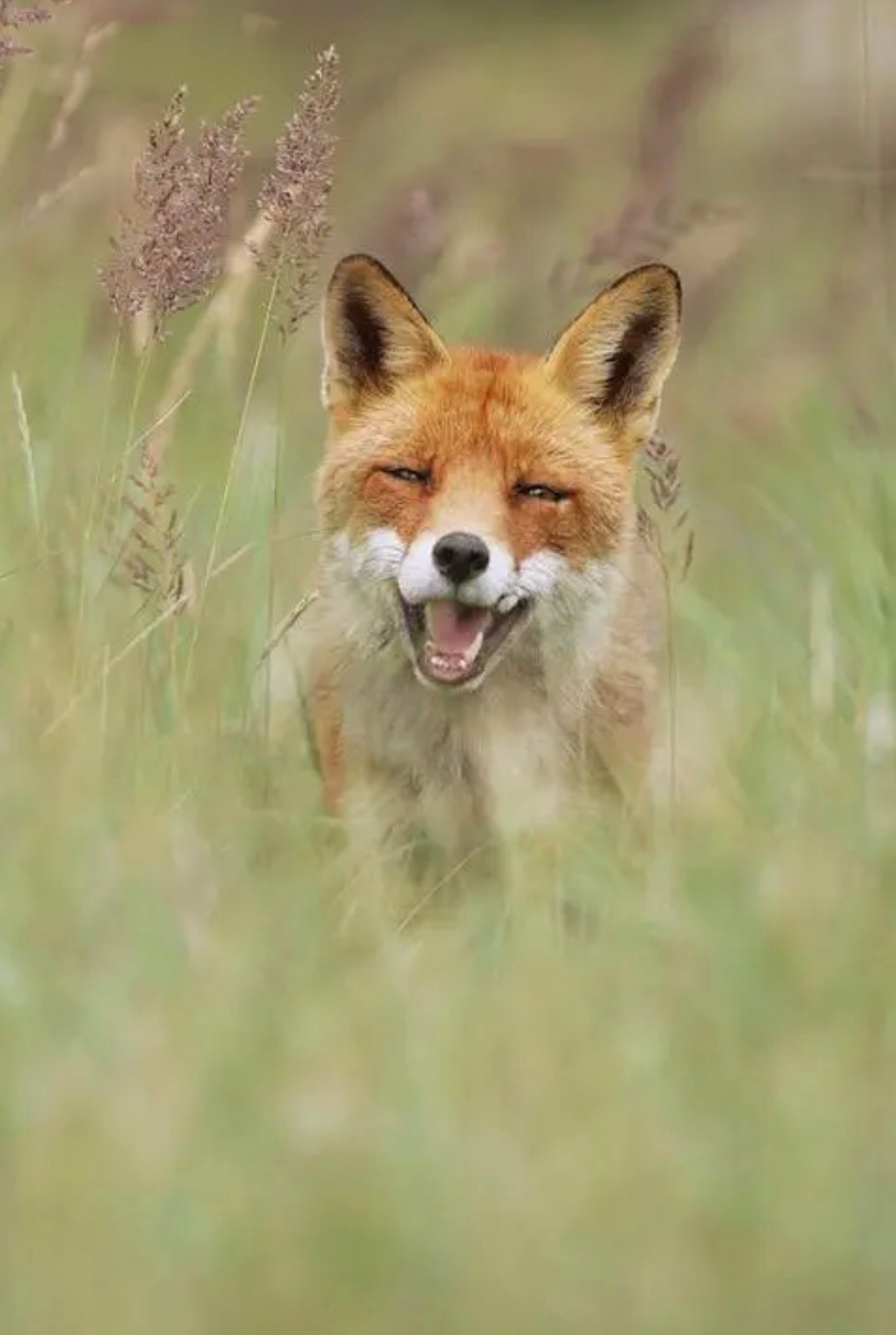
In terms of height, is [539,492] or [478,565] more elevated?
[539,492]

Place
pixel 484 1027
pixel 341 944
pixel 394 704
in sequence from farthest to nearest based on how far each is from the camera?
pixel 394 704
pixel 341 944
pixel 484 1027

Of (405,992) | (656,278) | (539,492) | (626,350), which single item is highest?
(656,278)

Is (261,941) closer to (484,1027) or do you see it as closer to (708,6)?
(484,1027)

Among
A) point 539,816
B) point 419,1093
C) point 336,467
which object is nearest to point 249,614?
point 336,467

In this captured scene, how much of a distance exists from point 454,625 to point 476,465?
28cm

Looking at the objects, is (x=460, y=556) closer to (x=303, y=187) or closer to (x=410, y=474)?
(x=410, y=474)

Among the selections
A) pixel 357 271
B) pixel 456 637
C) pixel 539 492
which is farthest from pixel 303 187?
pixel 456 637

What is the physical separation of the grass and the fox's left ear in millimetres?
275

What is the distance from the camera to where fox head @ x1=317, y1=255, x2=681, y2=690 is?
4188 millimetres

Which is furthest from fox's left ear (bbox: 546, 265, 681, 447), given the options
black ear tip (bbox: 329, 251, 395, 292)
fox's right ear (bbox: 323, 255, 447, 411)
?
black ear tip (bbox: 329, 251, 395, 292)

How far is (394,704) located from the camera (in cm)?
430

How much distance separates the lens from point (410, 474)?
14.3 ft

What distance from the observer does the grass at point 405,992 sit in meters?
2.27

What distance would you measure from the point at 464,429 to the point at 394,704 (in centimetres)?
48
